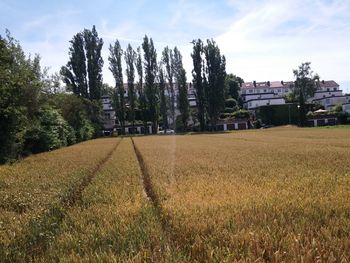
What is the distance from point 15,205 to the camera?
10.6 m

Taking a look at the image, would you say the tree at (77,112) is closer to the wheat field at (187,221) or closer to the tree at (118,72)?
the tree at (118,72)

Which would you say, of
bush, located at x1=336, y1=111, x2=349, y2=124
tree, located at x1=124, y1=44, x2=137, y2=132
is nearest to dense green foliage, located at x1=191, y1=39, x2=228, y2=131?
tree, located at x1=124, y1=44, x2=137, y2=132

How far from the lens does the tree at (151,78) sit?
83062mm

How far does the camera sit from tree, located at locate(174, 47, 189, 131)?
8462 centimetres

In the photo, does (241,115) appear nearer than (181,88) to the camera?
No

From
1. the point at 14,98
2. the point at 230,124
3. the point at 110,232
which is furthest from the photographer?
the point at 230,124

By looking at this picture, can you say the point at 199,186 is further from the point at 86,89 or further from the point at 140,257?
the point at 86,89

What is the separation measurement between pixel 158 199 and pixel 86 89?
7025 centimetres

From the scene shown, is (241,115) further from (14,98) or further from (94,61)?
(14,98)

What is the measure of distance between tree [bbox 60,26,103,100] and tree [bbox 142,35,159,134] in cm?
1016

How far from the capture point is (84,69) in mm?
77625

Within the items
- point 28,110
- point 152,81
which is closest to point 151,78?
point 152,81

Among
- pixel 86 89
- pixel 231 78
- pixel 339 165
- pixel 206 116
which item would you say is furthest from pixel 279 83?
pixel 339 165

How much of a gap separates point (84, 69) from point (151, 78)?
45.0 ft
